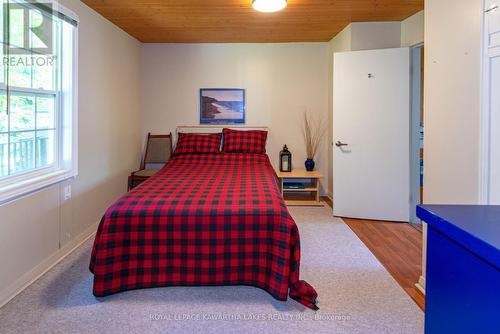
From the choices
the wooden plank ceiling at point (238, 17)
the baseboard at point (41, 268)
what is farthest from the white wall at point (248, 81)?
the baseboard at point (41, 268)

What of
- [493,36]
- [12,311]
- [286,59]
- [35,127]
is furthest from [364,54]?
[12,311]

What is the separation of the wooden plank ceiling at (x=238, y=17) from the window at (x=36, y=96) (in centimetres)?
63

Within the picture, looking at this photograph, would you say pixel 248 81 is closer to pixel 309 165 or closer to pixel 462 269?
pixel 309 165

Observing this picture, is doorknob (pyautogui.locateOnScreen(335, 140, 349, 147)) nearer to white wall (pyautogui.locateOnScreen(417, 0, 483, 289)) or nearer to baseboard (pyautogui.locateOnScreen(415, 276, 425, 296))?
white wall (pyautogui.locateOnScreen(417, 0, 483, 289))

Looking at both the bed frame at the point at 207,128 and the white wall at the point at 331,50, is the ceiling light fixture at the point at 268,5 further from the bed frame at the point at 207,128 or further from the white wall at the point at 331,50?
the bed frame at the point at 207,128

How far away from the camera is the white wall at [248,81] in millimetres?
4855

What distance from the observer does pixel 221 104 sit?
490 cm

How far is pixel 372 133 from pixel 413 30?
44.1 inches

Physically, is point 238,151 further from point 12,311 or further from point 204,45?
point 12,311

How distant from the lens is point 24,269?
2369 mm

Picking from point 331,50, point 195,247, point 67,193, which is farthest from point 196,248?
point 331,50

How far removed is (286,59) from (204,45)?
1.12m

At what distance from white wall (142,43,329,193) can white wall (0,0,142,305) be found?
11.0 inches

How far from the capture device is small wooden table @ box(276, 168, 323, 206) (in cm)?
452
